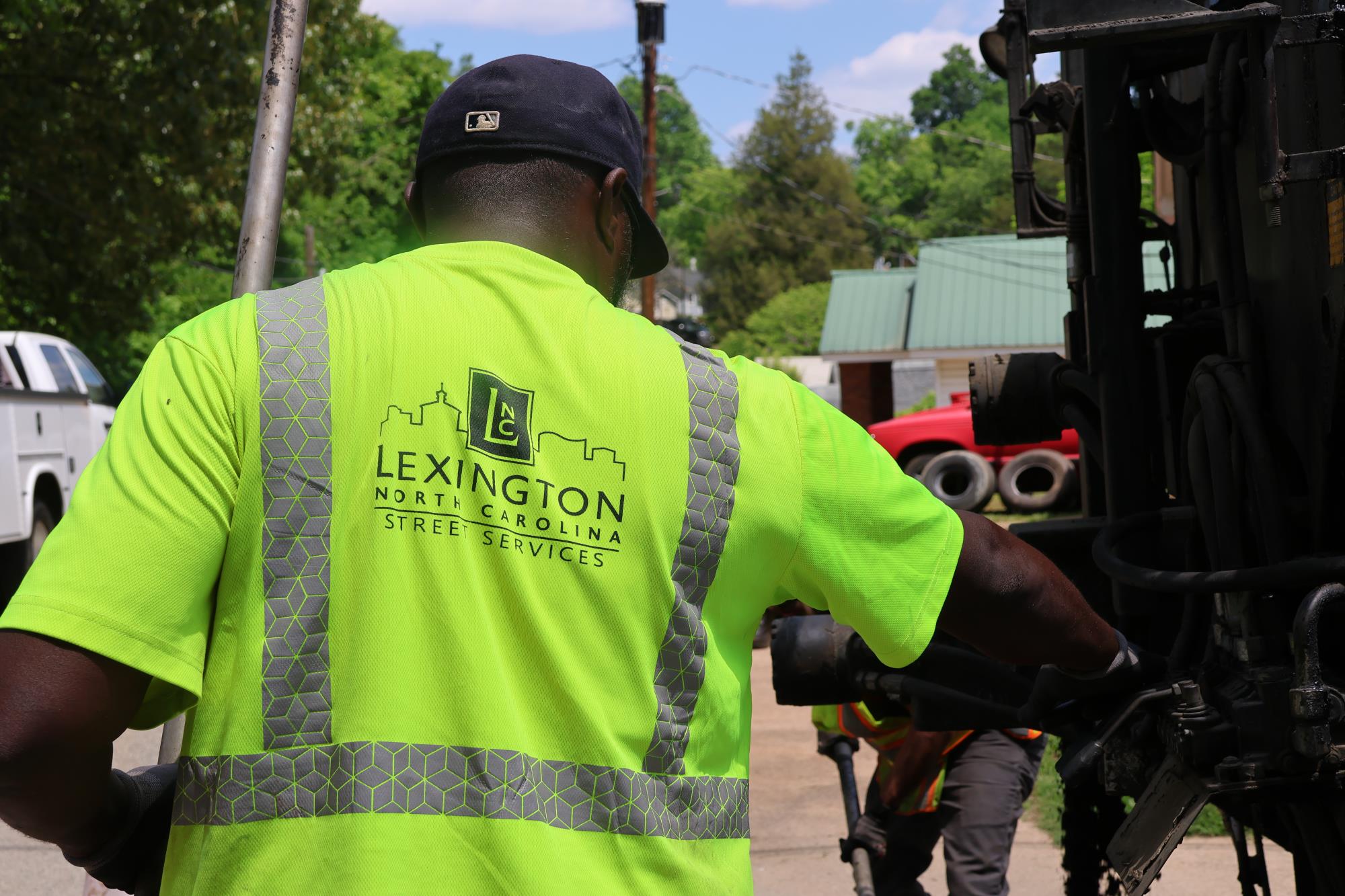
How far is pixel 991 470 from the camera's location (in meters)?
18.7

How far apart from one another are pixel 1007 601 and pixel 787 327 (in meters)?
65.9

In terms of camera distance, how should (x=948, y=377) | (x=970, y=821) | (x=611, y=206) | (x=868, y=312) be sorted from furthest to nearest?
(x=948, y=377) → (x=868, y=312) → (x=970, y=821) → (x=611, y=206)

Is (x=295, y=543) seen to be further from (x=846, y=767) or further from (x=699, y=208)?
(x=699, y=208)

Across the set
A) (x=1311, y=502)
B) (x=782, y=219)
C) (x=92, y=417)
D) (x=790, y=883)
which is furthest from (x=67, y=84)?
(x=782, y=219)

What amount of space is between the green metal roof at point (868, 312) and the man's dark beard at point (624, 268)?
26190mm

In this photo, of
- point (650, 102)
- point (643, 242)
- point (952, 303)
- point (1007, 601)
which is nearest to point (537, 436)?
point (643, 242)

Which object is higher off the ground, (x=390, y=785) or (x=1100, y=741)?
(x=390, y=785)

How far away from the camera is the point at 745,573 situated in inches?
72.3

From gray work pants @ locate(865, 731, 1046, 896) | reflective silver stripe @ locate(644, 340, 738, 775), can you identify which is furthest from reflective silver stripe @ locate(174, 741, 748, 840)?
gray work pants @ locate(865, 731, 1046, 896)

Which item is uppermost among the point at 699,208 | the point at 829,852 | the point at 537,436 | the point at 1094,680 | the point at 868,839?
the point at 699,208

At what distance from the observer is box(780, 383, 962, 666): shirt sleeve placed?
1.86 m

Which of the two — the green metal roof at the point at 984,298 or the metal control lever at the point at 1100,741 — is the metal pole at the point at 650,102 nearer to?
the green metal roof at the point at 984,298

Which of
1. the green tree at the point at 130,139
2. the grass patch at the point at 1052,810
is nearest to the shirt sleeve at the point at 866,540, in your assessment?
the grass patch at the point at 1052,810

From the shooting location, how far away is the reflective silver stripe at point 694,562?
1766 mm
